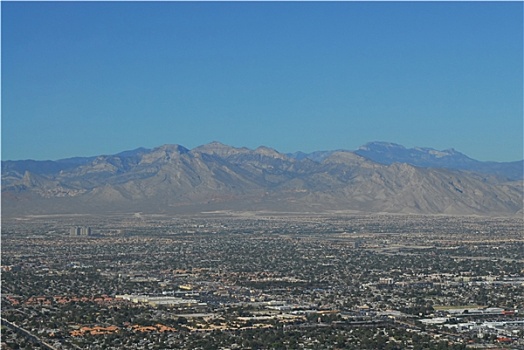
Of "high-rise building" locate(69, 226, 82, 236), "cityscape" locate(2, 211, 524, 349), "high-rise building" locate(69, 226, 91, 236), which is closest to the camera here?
"cityscape" locate(2, 211, 524, 349)

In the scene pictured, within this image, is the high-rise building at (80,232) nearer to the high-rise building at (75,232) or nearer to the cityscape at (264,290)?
the high-rise building at (75,232)

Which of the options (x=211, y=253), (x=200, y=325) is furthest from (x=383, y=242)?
(x=200, y=325)

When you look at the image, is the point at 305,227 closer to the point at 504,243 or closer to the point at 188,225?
the point at 188,225

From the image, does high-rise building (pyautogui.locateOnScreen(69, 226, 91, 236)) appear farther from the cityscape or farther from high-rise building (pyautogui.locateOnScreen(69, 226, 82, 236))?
the cityscape

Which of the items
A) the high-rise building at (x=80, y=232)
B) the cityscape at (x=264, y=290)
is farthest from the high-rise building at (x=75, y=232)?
the cityscape at (x=264, y=290)

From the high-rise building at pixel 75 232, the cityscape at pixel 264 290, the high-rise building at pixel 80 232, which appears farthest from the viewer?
the high-rise building at pixel 75 232

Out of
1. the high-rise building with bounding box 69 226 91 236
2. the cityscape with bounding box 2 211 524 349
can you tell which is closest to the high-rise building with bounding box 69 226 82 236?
the high-rise building with bounding box 69 226 91 236

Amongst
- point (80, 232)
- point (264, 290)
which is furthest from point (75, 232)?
point (264, 290)

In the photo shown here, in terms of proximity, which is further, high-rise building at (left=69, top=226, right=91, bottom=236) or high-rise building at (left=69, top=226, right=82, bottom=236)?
high-rise building at (left=69, top=226, right=82, bottom=236)
